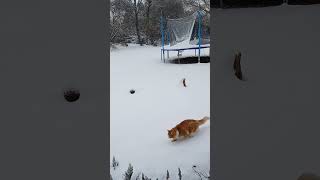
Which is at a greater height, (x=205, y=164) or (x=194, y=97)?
(x=194, y=97)

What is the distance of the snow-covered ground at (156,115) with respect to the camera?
3.53 metres
